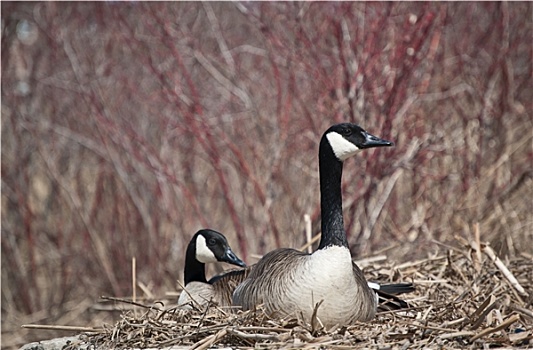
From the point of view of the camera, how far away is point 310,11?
745 centimetres

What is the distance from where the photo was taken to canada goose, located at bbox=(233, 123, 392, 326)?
3.95 metres

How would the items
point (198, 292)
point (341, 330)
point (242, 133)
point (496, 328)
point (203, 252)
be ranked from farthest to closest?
point (242, 133)
point (203, 252)
point (198, 292)
point (341, 330)
point (496, 328)

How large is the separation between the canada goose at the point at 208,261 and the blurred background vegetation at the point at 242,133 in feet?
3.20

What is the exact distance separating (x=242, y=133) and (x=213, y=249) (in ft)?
7.47

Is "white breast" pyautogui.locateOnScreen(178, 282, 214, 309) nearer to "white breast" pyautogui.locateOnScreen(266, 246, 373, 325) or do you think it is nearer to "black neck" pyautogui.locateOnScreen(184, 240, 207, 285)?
"black neck" pyautogui.locateOnScreen(184, 240, 207, 285)

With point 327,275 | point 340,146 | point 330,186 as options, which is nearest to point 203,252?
point 330,186

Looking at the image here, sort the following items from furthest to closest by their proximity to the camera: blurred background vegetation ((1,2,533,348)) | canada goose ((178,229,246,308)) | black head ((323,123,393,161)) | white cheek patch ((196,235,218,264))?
blurred background vegetation ((1,2,533,348)) < white cheek patch ((196,235,218,264)) < canada goose ((178,229,246,308)) < black head ((323,123,393,161))

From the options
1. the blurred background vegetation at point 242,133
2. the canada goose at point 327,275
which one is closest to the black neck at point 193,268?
the blurred background vegetation at point 242,133

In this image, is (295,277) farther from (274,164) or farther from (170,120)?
(170,120)

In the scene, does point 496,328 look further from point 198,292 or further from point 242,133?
point 242,133

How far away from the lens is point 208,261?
18.2ft

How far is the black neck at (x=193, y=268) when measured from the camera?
5574 mm

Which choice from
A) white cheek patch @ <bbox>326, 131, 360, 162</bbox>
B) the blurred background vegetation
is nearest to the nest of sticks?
white cheek patch @ <bbox>326, 131, 360, 162</bbox>

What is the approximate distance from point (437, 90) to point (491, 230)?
1392 mm
